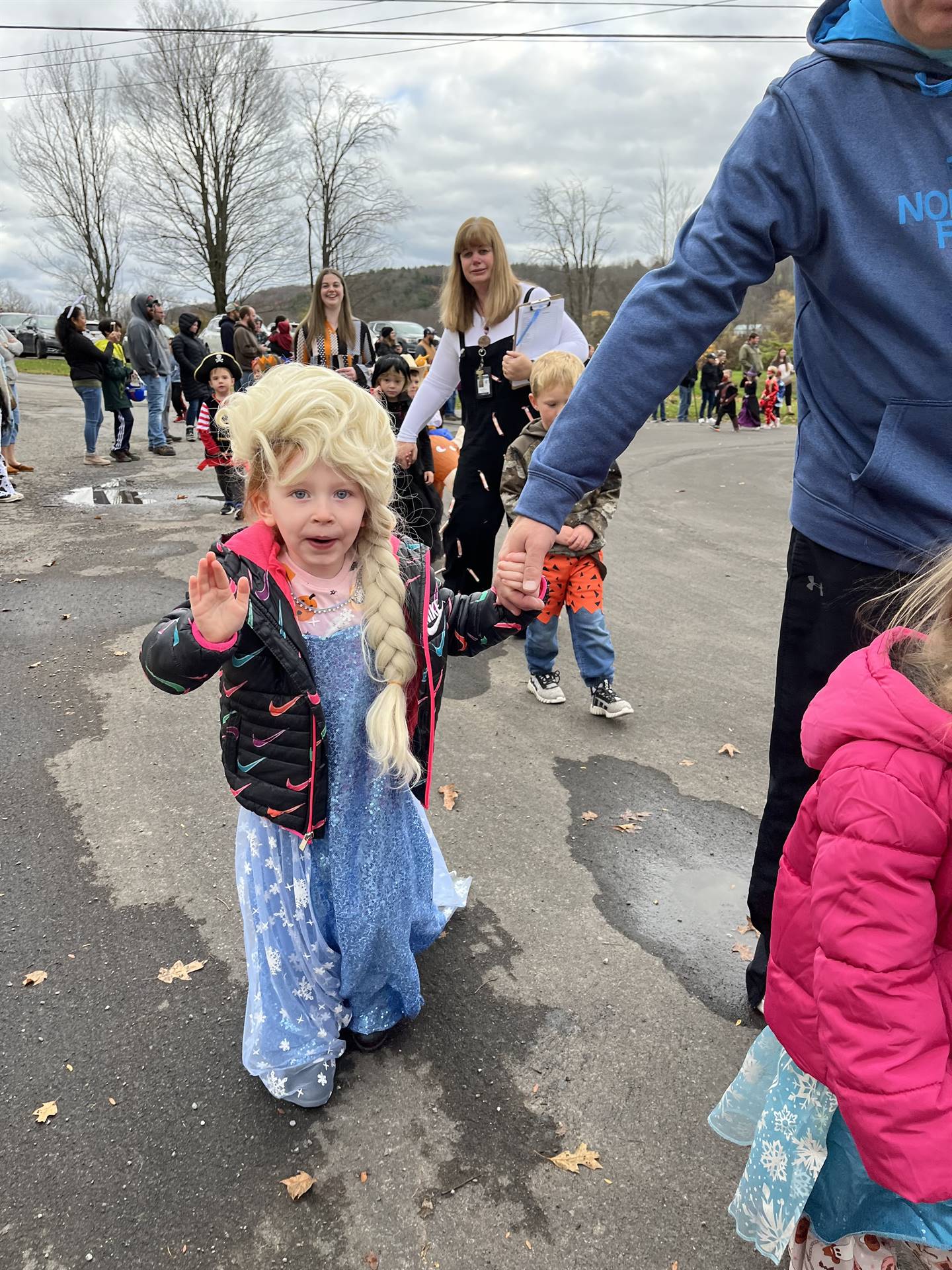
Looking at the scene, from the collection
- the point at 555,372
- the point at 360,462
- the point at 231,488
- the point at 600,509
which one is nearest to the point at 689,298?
the point at 360,462

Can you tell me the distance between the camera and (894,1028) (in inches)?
49.0

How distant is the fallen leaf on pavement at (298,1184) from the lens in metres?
1.97

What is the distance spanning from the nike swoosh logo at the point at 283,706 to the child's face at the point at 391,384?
4.63 metres

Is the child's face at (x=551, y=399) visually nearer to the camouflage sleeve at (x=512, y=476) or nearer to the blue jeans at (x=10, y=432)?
the camouflage sleeve at (x=512, y=476)

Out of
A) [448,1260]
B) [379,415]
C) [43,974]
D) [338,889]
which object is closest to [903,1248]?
[448,1260]

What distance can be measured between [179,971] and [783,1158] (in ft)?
5.94

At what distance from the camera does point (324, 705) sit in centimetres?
212

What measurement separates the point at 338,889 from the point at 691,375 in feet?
72.5

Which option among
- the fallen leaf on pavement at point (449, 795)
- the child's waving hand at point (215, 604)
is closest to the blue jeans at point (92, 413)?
the fallen leaf on pavement at point (449, 795)

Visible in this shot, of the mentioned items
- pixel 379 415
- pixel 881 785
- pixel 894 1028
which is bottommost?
pixel 894 1028

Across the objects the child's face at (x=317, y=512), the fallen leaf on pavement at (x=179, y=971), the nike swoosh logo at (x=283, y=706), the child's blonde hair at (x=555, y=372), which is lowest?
the fallen leaf on pavement at (x=179, y=971)

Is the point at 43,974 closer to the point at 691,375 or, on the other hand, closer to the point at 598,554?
the point at 598,554

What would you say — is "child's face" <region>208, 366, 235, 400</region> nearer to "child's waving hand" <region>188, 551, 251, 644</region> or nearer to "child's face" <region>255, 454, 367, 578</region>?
"child's face" <region>255, 454, 367, 578</region>

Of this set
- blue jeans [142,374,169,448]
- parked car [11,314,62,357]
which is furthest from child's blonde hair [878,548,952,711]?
parked car [11,314,62,357]
